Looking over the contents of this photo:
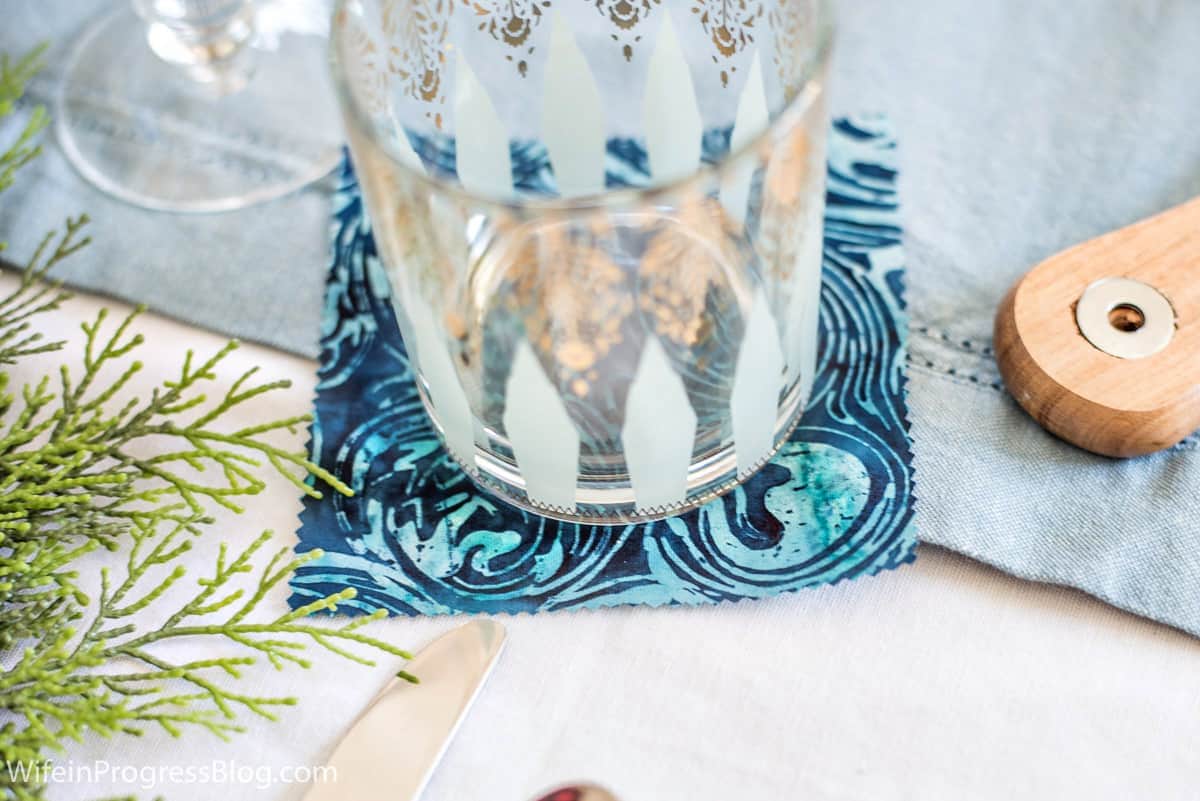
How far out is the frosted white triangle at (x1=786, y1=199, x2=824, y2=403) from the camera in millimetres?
507

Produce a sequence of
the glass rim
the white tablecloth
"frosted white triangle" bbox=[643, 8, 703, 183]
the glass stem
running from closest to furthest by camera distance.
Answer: the glass rim → the white tablecloth → "frosted white triangle" bbox=[643, 8, 703, 183] → the glass stem

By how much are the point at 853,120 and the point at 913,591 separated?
1.03 feet

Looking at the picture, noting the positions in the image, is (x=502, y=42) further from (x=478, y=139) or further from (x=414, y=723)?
(x=414, y=723)

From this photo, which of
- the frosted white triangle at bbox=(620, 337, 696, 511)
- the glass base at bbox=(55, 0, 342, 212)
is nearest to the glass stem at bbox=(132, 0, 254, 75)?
the glass base at bbox=(55, 0, 342, 212)

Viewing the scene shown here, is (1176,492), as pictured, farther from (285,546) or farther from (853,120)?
(285,546)

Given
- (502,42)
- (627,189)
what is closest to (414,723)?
(627,189)

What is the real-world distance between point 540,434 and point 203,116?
41cm

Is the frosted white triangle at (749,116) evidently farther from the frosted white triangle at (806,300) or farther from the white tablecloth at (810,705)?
the white tablecloth at (810,705)

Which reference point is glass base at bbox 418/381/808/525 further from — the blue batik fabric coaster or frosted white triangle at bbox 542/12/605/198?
frosted white triangle at bbox 542/12/605/198

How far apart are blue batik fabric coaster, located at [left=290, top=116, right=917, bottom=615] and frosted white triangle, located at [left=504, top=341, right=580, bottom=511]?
4cm

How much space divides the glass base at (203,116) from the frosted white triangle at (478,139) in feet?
0.51

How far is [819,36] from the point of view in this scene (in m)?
0.46

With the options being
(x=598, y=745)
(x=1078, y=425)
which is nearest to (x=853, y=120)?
(x=1078, y=425)

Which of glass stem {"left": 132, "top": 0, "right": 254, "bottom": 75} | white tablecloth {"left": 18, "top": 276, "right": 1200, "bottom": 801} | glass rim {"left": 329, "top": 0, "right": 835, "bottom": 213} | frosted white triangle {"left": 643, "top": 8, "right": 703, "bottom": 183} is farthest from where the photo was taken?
glass stem {"left": 132, "top": 0, "right": 254, "bottom": 75}
